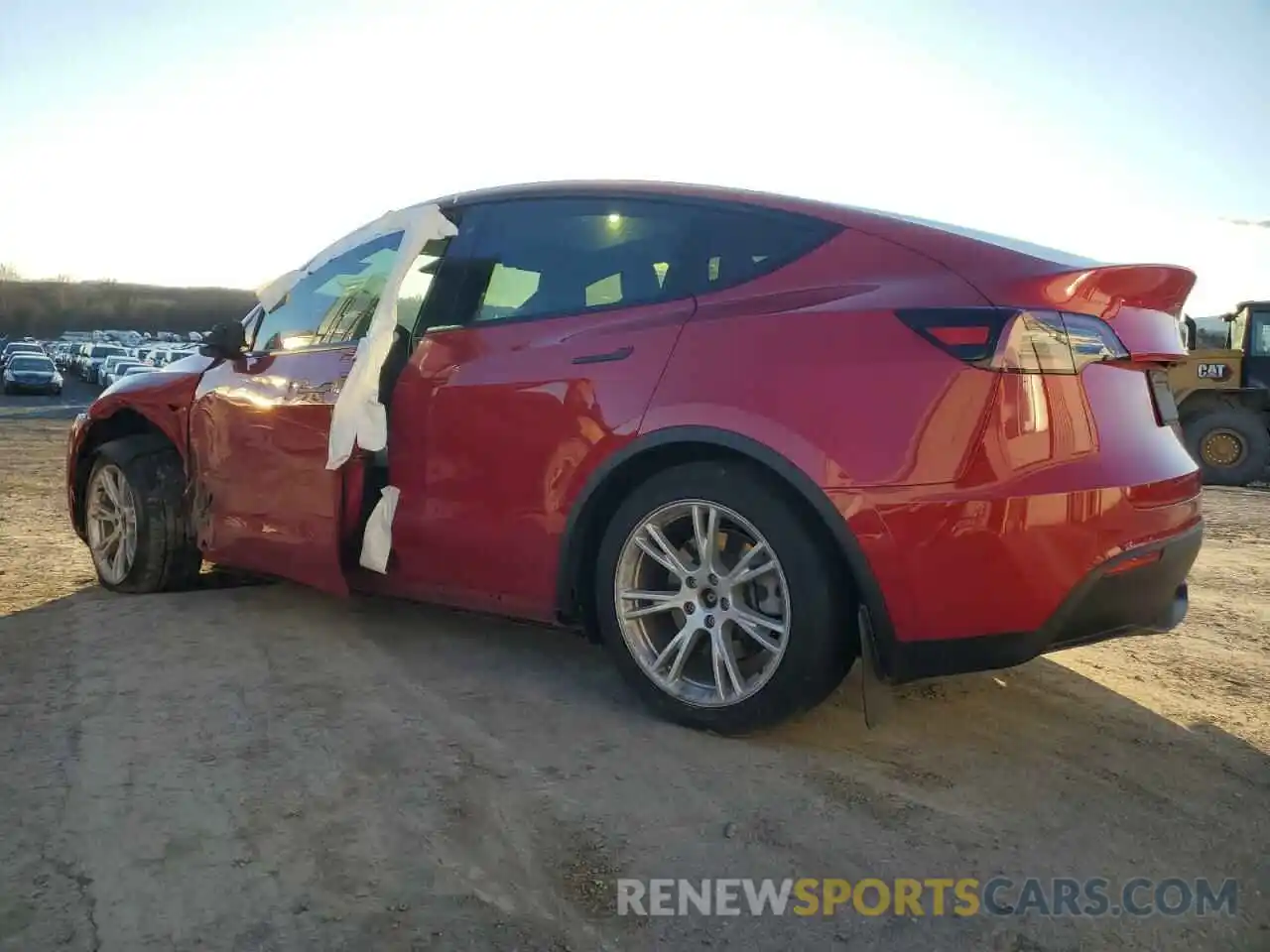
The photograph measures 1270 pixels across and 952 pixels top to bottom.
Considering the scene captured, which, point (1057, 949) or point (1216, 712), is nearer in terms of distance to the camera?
point (1057, 949)

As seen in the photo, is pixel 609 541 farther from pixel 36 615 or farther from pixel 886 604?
pixel 36 615

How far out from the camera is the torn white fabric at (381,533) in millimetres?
3959

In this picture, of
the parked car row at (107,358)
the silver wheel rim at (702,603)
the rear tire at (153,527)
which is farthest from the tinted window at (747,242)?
the parked car row at (107,358)

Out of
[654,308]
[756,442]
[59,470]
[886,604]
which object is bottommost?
[59,470]

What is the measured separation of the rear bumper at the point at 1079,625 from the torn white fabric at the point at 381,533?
1.94 m

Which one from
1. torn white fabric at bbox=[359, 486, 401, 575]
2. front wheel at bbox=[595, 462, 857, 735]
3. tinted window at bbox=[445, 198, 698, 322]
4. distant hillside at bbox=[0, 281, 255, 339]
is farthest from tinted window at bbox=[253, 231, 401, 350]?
distant hillside at bbox=[0, 281, 255, 339]

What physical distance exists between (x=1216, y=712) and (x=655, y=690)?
74.9 inches

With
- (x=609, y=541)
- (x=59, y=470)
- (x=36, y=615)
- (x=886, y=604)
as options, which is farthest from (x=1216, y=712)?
(x=59, y=470)

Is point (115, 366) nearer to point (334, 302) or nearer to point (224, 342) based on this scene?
point (224, 342)

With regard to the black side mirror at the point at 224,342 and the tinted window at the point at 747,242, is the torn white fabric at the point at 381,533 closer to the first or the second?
the black side mirror at the point at 224,342

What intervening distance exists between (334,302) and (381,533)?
109 centimetres

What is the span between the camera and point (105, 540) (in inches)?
203

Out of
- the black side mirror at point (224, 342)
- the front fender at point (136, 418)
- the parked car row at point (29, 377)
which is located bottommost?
the parked car row at point (29, 377)

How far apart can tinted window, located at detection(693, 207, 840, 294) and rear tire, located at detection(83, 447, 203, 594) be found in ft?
9.45
